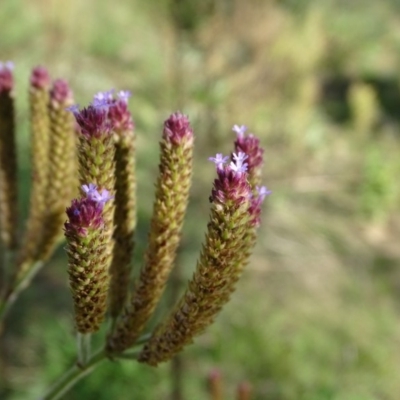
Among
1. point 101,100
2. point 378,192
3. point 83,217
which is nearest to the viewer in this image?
point 83,217

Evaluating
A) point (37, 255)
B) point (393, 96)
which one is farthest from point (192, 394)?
point (393, 96)

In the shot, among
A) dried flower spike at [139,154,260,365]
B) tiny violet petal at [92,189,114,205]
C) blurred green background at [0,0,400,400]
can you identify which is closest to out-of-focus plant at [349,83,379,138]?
blurred green background at [0,0,400,400]

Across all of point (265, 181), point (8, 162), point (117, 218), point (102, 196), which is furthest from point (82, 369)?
point (265, 181)

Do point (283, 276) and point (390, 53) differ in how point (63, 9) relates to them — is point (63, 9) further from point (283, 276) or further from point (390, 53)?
point (390, 53)

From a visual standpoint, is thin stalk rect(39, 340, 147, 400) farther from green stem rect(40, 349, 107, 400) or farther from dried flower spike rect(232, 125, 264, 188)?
dried flower spike rect(232, 125, 264, 188)

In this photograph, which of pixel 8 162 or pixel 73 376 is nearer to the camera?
pixel 73 376

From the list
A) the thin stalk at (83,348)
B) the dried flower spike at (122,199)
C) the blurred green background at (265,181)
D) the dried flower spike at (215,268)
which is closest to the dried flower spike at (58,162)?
the dried flower spike at (122,199)

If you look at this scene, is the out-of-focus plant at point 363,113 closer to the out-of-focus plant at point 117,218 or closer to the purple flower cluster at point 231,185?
the out-of-focus plant at point 117,218

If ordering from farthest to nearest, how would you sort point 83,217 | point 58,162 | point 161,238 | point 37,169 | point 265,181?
point 265,181 → point 37,169 → point 58,162 → point 161,238 → point 83,217

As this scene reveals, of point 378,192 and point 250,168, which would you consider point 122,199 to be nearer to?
point 250,168
